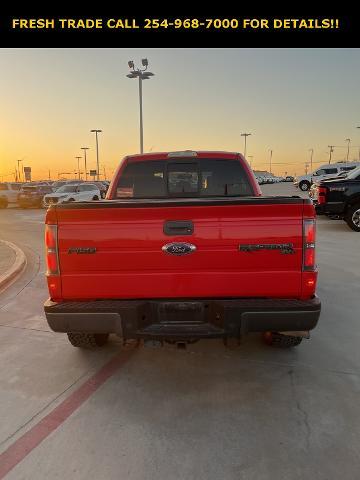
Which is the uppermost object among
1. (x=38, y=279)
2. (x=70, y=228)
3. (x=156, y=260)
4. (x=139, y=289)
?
(x=70, y=228)

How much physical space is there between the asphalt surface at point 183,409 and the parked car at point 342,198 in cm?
765

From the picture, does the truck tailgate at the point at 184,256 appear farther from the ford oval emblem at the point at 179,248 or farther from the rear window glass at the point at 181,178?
the rear window glass at the point at 181,178

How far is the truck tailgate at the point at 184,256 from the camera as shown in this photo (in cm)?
278

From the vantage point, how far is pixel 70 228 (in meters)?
2.85

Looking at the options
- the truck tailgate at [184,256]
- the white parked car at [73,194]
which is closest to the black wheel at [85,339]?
the truck tailgate at [184,256]

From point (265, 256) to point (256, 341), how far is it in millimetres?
1635

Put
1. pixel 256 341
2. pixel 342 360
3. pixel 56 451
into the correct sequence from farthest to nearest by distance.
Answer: pixel 256 341 < pixel 342 360 < pixel 56 451

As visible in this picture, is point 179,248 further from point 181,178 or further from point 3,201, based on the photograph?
point 3,201

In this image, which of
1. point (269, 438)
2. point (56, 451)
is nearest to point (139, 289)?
point (56, 451)

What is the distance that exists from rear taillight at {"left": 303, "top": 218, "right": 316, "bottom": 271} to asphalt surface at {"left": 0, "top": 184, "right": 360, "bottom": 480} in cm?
113

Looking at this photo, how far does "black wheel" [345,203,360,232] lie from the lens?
11.7 meters

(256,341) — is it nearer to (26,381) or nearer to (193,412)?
(193,412)

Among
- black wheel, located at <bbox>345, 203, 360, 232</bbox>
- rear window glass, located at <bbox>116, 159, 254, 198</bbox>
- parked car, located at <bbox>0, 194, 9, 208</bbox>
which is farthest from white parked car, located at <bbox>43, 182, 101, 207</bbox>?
rear window glass, located at <bbox>116, 159, 254, 198</bbox>

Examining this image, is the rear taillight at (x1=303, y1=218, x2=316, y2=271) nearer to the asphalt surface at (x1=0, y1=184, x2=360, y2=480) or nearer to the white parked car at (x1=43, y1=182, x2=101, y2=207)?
the asphalt surface at (x1=0, y1=184, x2=360, y2=480)
